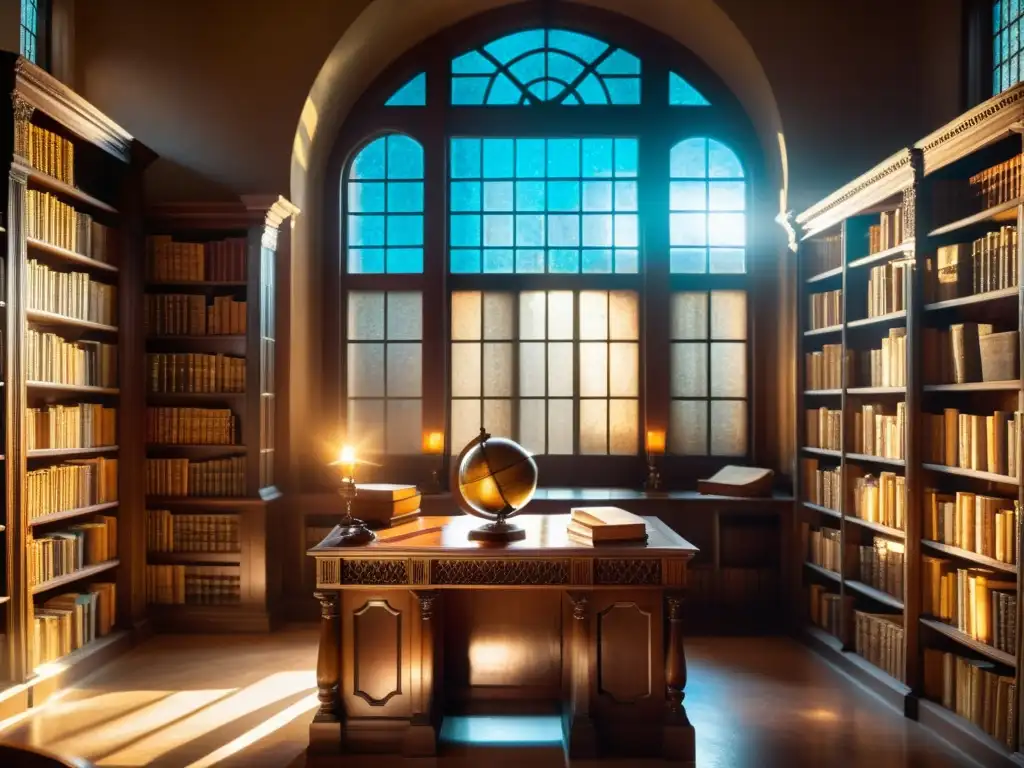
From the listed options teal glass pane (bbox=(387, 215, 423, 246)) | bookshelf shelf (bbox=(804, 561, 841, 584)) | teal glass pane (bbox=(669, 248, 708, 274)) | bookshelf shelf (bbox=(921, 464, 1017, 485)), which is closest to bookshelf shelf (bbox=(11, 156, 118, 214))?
teal glass pane (bbox=(387, 215, 423, 246))

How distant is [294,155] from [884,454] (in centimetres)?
452

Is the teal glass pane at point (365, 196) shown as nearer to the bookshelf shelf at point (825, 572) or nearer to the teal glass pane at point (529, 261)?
the teal glass pane at point (529, 261)

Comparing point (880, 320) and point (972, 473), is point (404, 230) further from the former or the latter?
point (972, 473)

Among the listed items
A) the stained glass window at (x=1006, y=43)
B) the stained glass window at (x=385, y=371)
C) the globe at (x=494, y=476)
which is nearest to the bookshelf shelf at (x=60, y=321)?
the stained glass window at (x=385, y=371)

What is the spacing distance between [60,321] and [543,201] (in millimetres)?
3669

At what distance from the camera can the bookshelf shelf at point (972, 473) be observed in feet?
12.5

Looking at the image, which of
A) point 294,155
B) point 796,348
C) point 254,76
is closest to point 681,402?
point 796,348

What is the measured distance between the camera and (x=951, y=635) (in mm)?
4219

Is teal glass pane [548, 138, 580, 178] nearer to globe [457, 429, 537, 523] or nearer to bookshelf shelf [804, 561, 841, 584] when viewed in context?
bookshelf shelf [804, 561, 841, 584]

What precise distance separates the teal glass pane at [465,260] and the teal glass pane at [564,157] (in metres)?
0.91

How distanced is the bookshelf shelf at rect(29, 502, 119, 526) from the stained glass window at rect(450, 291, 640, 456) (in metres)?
2.59

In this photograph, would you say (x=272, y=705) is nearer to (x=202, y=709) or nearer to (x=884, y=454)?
(x=202, y=709)

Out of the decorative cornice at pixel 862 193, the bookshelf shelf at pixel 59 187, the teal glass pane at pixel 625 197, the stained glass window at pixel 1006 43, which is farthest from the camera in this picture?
the teal glass pane at pixel 625 197

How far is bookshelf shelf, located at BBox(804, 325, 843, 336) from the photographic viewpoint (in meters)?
5.52
